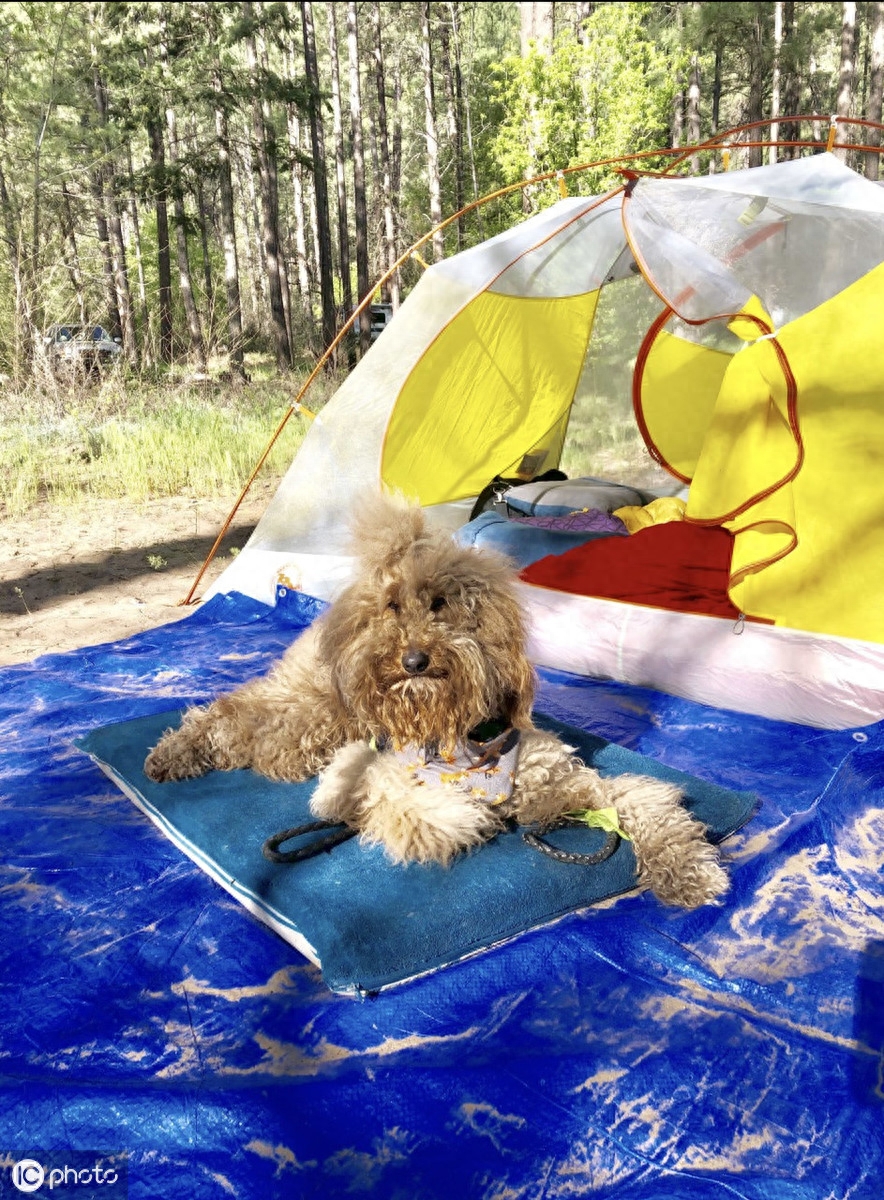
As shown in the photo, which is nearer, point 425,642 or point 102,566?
point 425,642

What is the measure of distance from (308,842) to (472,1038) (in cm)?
79

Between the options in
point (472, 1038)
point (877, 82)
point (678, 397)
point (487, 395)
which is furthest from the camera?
point (877, 82)

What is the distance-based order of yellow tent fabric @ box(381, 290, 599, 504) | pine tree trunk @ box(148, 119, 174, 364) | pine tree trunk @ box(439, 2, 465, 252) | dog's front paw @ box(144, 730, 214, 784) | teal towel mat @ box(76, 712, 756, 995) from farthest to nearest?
1. pine tree trunk @ box(439, 2, 465, 252)
2. pine tree trunk @ box(148, 119, 174, 364)
3. yellow tent fabric @ box(381, 290, 599, 504)
4. dog's front paw @ box(144, 730, 214, 784)
5. teal towel mat @ box(76, 712, 756, 995)

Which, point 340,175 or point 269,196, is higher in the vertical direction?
point 340,175

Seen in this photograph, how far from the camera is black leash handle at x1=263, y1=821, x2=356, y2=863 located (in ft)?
7.76

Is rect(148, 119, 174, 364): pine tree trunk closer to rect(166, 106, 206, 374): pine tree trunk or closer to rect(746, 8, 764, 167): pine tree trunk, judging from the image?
rect(166, 106, 206, 374): pine tree trunk

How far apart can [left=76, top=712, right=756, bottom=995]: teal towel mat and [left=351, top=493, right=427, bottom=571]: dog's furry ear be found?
31.5 inches

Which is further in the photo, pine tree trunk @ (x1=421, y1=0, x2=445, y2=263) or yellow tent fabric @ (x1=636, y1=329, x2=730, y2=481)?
pine tree trunk @ (x1=421, y1=0, x2=445, y2=263)

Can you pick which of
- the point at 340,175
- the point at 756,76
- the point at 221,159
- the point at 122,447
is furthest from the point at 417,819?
the point at 340,175

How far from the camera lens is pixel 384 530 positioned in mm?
2322

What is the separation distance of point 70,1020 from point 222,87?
14.6 m

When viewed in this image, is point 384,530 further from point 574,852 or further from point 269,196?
point 269,196

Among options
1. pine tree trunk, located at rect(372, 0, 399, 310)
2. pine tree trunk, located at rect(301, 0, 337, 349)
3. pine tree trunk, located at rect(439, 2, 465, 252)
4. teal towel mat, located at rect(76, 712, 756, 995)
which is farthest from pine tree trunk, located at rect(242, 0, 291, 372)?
teal towel mat, located at rect(76, 712, 756, 995)

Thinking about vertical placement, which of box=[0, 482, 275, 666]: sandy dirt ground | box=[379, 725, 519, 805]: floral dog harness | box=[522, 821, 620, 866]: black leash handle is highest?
box=[379, 725, 519, 805]: floral dog harness
